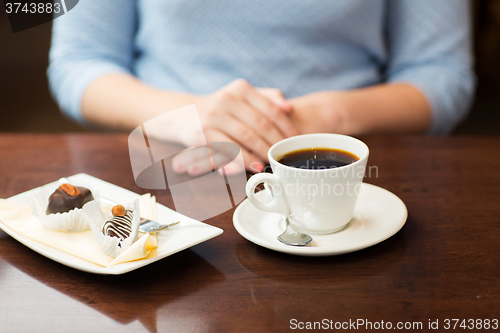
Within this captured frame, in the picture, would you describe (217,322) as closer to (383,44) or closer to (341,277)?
(341,277)

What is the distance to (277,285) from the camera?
0.48m

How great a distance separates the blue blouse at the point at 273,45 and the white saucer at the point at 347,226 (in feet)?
1.75

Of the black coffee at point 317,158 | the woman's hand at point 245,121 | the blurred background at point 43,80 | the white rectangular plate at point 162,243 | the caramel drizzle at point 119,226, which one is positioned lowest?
the blurred background at point 43,80

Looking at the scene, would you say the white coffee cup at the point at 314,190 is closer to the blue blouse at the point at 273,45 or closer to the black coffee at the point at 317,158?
the black coffee at the point at 317,158

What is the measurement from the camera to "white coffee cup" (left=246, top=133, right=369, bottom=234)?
1.78 feet

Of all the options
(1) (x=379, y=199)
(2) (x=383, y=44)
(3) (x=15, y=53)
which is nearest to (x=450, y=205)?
(1) (x=379, y=199)

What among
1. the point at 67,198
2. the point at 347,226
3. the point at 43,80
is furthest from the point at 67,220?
the point at 43,80

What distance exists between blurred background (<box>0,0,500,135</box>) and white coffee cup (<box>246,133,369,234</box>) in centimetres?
185

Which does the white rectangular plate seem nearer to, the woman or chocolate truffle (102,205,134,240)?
chocolate truffle (102,205,134,240)

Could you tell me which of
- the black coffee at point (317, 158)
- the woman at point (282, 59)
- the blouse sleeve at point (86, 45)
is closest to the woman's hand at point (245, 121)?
the woman at point (282, 59)

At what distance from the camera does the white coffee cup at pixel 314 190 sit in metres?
0.54

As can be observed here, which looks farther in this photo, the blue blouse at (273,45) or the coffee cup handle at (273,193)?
the blue blouse at (273,45)

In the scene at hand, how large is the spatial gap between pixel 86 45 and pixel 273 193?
833mm

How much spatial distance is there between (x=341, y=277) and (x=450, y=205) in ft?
0.89
